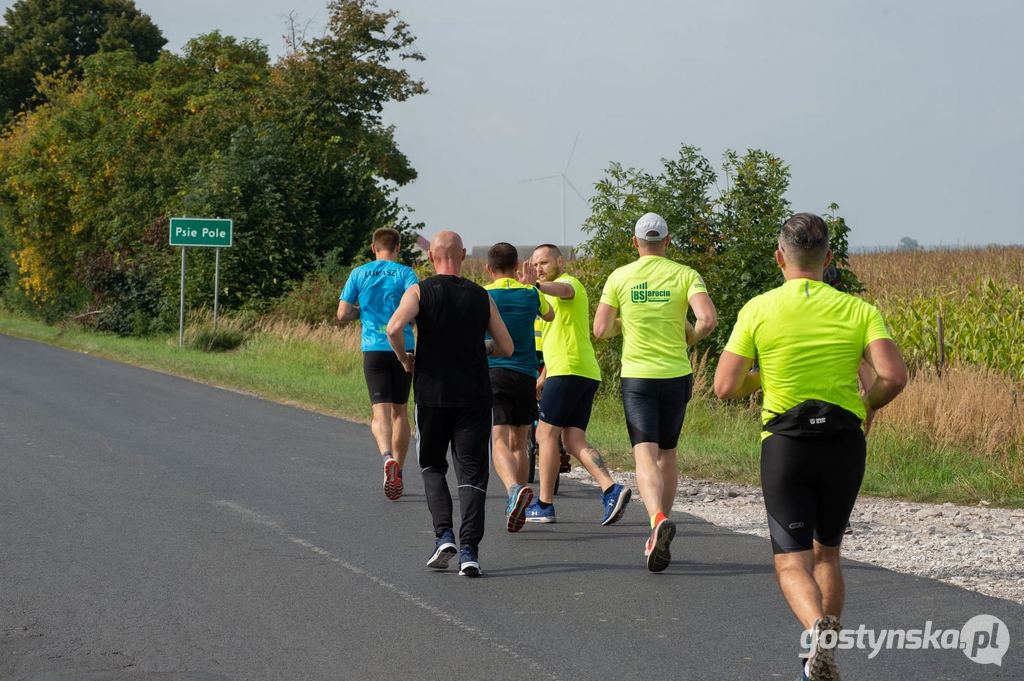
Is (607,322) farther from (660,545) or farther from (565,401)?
(660,545)

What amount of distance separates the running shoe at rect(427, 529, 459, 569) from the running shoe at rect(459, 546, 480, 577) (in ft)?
0.21

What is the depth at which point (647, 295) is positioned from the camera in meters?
7.86

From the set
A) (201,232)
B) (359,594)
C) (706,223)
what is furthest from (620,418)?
(201,232)

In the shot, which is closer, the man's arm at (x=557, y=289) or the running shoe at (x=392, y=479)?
the man's arm at (x=557, y=289)

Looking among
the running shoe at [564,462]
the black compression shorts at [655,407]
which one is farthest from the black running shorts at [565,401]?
the running shoe at [564,462]

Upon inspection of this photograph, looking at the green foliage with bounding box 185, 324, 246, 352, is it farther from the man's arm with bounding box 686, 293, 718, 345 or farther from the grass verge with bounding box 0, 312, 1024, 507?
the man's arm with bounding box 686, 293, 718, 345

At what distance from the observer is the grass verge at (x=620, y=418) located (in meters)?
10.7

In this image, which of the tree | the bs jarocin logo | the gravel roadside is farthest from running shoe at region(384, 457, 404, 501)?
the tree

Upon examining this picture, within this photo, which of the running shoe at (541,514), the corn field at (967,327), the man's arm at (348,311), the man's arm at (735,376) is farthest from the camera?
the corn field at (967,327)

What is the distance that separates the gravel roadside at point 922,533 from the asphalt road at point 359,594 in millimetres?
310

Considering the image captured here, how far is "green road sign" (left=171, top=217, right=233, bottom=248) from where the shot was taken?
2714 centimetres

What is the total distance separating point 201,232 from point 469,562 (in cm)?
2123

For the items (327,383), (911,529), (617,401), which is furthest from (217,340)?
(911,529)

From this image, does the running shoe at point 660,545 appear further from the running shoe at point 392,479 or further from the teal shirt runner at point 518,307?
the running shoe at point 392,479
